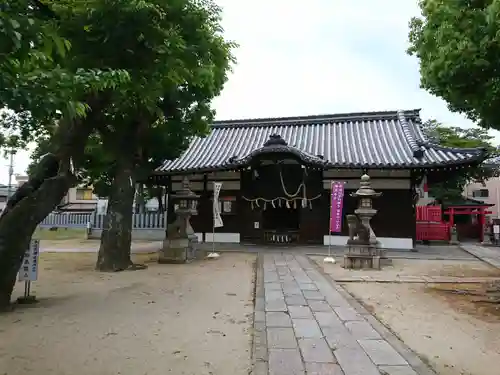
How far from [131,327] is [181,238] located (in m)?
6.98

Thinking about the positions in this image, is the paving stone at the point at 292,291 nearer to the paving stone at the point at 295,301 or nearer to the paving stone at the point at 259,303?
the paving stone at the point at 295,301

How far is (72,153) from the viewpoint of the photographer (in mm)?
6969

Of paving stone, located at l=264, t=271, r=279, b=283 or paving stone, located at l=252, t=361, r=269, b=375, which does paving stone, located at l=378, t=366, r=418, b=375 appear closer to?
paving stone, located at l=252, t=361, r=269, b=375

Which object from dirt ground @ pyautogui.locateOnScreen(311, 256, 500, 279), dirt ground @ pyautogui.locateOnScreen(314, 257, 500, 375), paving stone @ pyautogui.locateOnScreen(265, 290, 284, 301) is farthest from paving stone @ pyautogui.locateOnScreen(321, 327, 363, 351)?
dirt ground @ pyautogui.locateOnScreen(311, 256, 500, 279)

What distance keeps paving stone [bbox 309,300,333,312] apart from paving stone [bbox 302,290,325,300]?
310 mm

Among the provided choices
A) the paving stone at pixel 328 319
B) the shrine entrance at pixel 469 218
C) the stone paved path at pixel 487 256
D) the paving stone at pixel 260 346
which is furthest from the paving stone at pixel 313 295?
the shrine entrance at pixel 469 218

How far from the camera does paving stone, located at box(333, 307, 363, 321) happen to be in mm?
5594

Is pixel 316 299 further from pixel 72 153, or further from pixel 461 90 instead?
Result: pixel 72 153

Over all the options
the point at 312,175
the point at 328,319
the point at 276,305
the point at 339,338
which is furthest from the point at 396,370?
the point at 312,175

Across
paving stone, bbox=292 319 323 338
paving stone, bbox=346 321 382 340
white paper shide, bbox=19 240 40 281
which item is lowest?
paving stone, bbox=292 319 323 338

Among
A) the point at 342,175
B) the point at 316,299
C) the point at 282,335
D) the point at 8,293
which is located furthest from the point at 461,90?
the point at 342,175

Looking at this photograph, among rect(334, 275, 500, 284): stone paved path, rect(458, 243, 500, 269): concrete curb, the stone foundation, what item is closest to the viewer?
rect(334, 275, 500, 284): stone paved path

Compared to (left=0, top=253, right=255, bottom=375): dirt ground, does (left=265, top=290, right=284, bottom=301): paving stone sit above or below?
above

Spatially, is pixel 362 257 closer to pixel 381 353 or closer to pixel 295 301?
pixel 295 301
